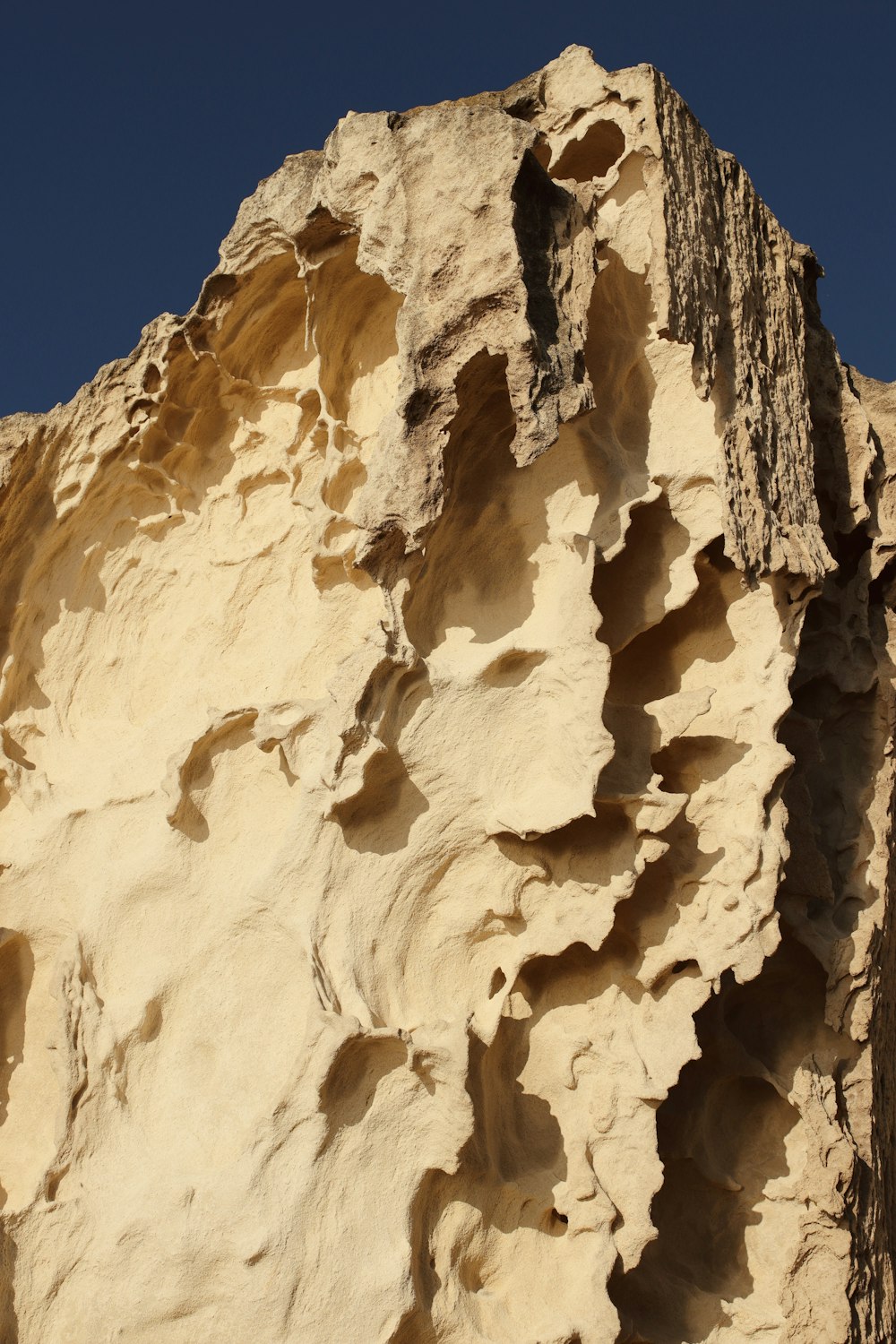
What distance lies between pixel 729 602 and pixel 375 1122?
189 cm

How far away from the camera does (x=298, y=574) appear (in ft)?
13.9

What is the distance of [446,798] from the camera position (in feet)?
12.4

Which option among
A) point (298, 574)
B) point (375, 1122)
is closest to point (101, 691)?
point (298, 574)

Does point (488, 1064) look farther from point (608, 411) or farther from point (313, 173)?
point (313, 173)

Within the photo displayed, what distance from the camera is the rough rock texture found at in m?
3.55

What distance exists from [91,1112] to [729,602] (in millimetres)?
2469

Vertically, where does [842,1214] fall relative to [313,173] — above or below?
below

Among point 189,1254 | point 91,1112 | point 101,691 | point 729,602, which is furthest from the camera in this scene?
point 101,691

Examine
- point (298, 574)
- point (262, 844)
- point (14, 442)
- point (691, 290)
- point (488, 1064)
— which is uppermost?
point (691, 290)

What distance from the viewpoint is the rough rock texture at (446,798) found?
3.55m

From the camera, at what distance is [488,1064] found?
3.70 metres

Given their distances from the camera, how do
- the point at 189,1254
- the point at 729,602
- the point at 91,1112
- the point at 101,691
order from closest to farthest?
1. the point at 189,1254
2. the point at 91,1112
3. the point at 729,602
4. the point at 101,691

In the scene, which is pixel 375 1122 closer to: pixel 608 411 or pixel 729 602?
pixel 729 602

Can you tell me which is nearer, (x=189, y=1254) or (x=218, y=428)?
(x=189, y=1254)
